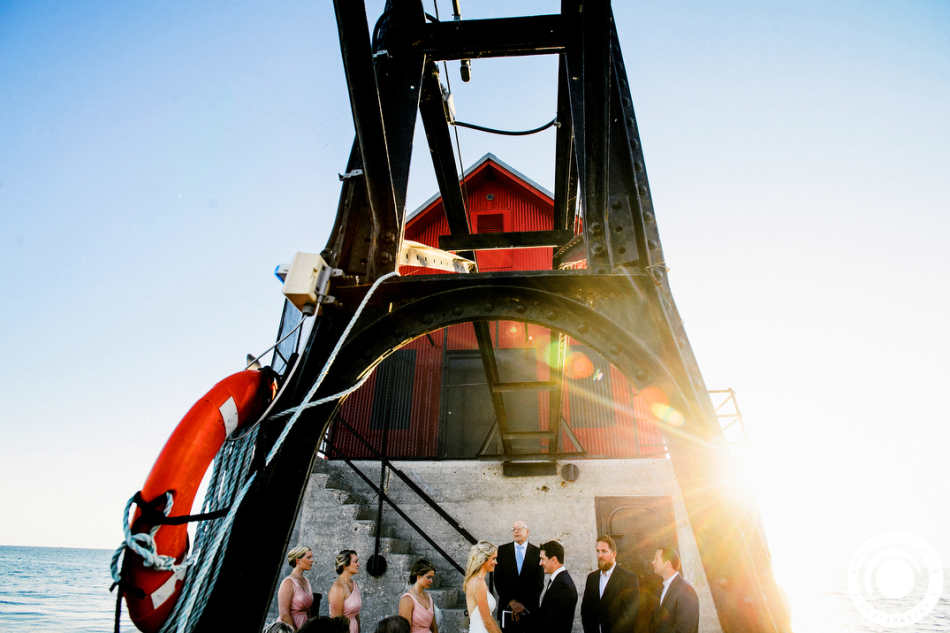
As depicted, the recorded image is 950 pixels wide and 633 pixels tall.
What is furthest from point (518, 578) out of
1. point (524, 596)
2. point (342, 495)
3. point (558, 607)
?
point (342, 495)

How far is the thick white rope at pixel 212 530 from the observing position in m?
1.32

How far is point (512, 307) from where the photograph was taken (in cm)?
184

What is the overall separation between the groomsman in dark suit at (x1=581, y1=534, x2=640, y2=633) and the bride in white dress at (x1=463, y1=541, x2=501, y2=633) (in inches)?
49.3

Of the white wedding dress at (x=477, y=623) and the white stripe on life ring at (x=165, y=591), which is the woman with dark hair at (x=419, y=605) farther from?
the white stripe on life ring at (x=165, y=591)

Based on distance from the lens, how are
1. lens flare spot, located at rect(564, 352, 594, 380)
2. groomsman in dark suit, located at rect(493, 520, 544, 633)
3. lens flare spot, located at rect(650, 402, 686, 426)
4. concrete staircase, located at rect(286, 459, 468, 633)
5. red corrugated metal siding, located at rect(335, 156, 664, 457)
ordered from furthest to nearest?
lens flare spot, located at rect(564, 352, 594, 380) < red corrugated metal siding, located at rect(335, 156, 664, 457) < concrete staircase, located at rect(286, 459, 468, 633) < groomsman in dark suit, located at rect(493, 520, 544, 633) < lens flare spot, located at rect(650, 402, 686, 426)

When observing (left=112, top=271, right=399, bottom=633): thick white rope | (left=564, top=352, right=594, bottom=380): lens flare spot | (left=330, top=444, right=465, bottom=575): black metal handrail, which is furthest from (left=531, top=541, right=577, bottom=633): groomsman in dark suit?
(left=564, top=352, right=594, bottom=380): lens flare spot

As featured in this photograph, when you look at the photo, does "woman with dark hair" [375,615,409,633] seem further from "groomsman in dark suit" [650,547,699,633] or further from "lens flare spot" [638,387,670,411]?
"lens flare spot" [638,387,670,411]

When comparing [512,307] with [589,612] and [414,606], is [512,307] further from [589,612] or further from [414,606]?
[589,612]

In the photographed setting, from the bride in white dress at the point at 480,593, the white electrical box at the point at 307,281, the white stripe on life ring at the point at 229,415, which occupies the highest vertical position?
the white electrical box at the point at 307,281

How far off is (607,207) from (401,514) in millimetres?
5943

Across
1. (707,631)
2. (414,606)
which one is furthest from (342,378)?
(707,631)

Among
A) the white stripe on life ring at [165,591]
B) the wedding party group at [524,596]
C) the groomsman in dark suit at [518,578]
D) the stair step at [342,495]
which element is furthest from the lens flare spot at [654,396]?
the stair step at [342,495]

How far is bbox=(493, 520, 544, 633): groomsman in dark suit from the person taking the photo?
4953mm

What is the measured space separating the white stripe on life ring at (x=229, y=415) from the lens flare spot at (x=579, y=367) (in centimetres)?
774
